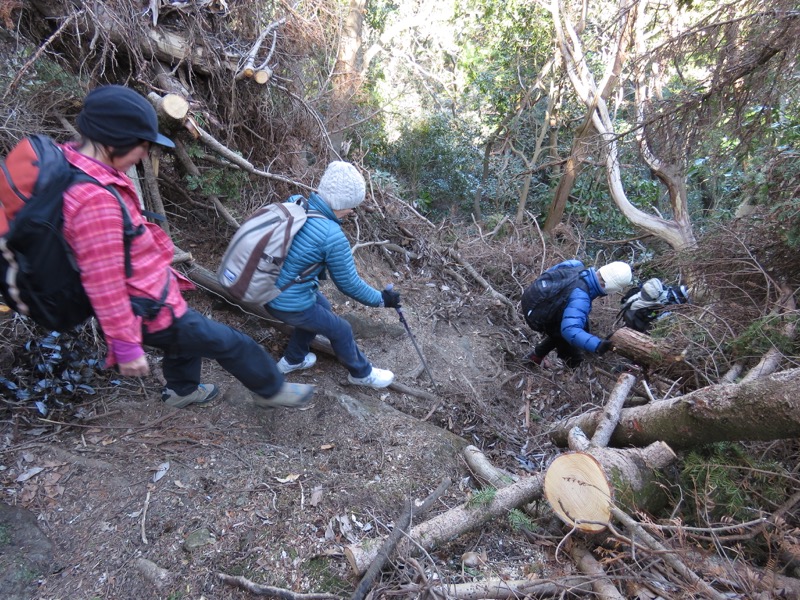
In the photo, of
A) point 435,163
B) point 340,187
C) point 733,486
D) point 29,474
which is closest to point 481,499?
point 733,486

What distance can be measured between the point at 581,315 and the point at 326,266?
2529mm

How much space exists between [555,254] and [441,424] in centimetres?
415

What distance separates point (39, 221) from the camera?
6.21 feet

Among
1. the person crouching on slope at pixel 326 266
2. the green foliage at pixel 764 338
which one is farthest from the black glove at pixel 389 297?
the green foliage at pixel 764 338

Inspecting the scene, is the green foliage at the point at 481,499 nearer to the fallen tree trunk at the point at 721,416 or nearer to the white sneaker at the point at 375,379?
the fallen tree trunk at the point at 721,416

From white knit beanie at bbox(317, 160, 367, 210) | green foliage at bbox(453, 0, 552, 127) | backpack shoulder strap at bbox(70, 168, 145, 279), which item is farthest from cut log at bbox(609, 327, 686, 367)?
green foliage at bbox(453, 0, 552, 127)

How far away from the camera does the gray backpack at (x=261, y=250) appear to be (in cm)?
298

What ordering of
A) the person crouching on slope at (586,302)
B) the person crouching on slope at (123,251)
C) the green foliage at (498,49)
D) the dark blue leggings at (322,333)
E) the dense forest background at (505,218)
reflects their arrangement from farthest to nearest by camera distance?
the green foliage at (498,49) < the person crouching on slope at (586,302) < the dark blue leggings at (322,333) < the dense forest background at (505,218) < the person crouching on slope at (123,251)

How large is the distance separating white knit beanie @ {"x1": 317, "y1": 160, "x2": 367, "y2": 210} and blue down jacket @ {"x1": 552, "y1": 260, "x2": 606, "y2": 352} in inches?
96.7

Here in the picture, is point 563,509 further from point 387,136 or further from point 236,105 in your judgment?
point 387,136

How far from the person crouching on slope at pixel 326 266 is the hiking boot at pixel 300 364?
406 millimetres

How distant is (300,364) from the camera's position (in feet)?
13.0

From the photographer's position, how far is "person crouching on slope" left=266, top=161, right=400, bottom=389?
10.1 ft

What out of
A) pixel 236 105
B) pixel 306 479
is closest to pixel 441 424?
pixel 306 479
